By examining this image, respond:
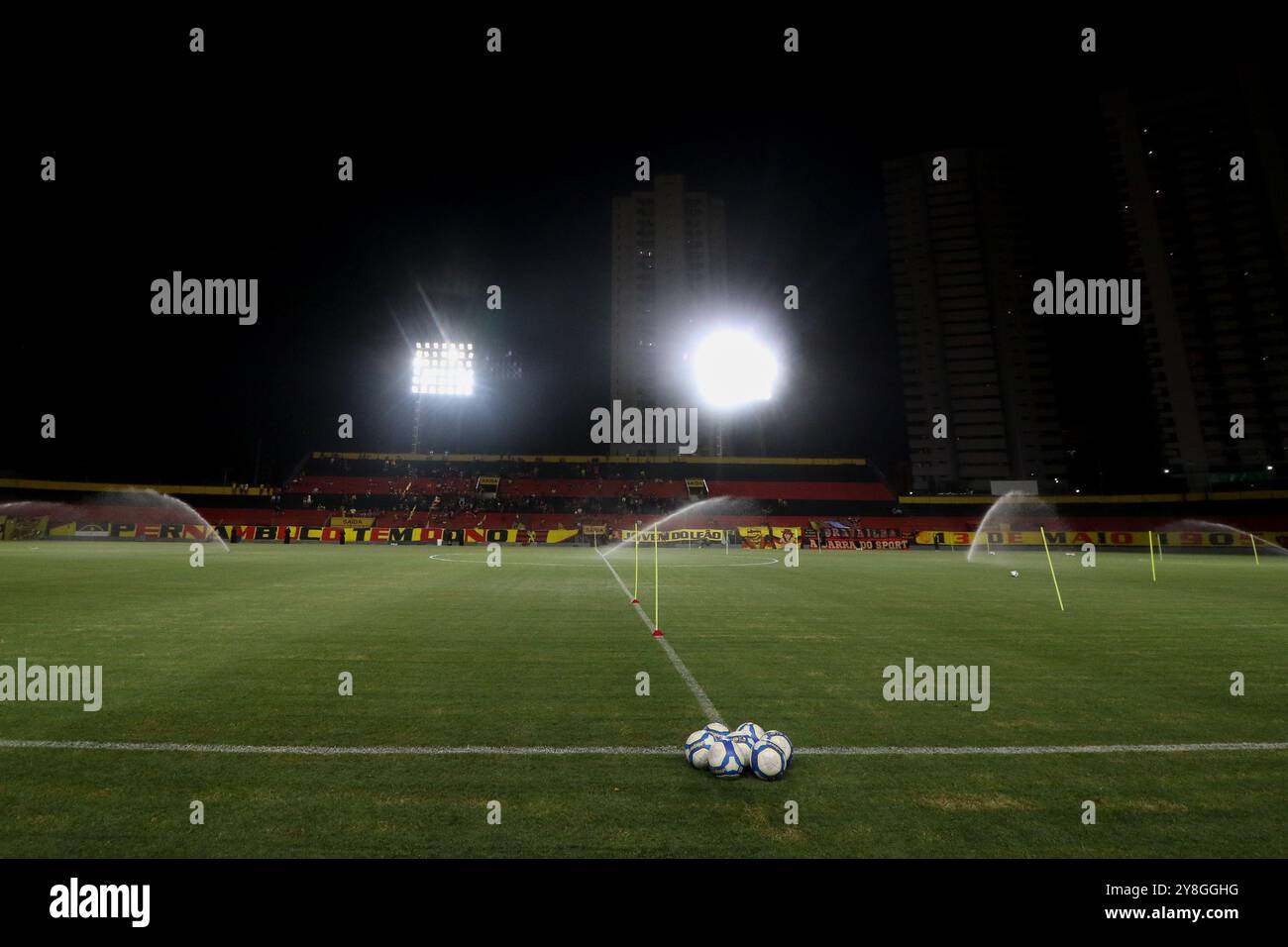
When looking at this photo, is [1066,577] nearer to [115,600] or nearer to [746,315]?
[115,600]

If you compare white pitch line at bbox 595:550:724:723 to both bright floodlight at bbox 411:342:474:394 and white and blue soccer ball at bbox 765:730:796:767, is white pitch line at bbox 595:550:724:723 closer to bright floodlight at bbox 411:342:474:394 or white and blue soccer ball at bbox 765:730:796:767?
white and blue soccer ball at bbox 765:730:796:767

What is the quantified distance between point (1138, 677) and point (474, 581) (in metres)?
13.5

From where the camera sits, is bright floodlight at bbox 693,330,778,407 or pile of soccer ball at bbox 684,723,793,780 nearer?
pile of soccer ball at bbox 684,723,793,780

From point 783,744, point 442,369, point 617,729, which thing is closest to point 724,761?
point 783,744

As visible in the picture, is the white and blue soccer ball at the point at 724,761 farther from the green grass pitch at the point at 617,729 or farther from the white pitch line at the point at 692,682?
the white pitch line at the point at 692,682

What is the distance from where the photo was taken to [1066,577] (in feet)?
60.6

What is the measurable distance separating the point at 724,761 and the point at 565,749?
1175 millimetres

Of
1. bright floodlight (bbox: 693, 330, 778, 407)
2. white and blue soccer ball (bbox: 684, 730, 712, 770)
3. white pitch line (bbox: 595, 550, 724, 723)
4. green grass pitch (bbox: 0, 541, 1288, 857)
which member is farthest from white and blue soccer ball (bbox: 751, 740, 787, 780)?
bright floodlight (bbox: 693, 330, 778, 407)

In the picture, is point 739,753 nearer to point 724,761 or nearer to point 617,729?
point 724,761

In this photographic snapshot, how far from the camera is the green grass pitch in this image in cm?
296

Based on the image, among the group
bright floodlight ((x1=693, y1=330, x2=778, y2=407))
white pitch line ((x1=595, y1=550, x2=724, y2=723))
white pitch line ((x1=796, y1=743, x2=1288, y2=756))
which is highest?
bright floodlight ((x1=693, y1=330, x2=778, y2=407))

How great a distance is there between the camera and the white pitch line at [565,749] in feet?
13.3

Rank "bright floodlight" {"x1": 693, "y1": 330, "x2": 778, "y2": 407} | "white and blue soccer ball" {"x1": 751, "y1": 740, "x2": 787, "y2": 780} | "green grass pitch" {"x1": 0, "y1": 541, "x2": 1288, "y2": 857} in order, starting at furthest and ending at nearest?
"bright floodlight" {"x1": 693, "y1": 330, "x2": 778, "y2": 407} → "white and blue soccer ball" {"x1": 751, "y1": 740, "x2": 787, "y2": 780} → "green grass pitch" {"x1": 0, "y1": 541, "x2": 1288, "y2": 857}
